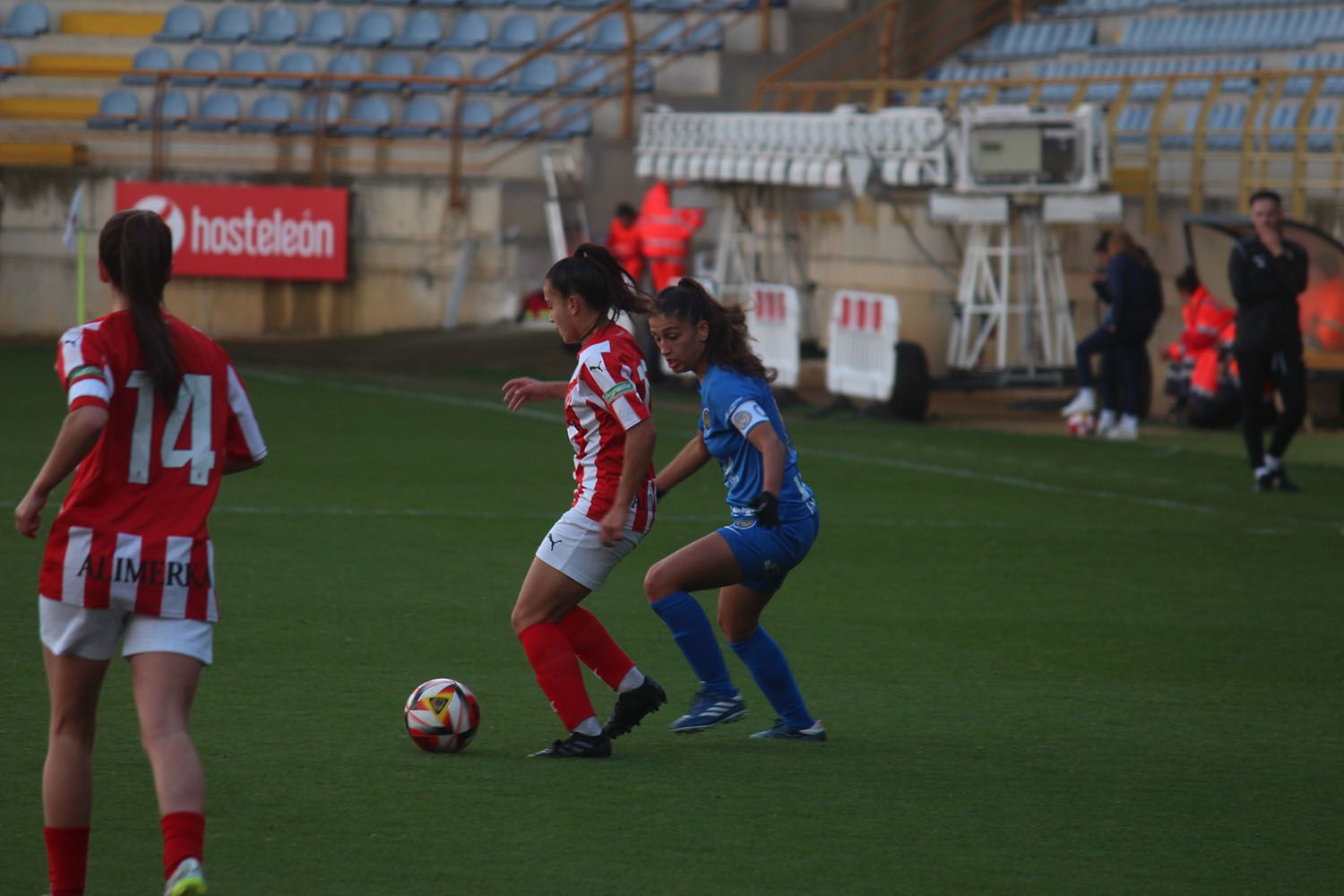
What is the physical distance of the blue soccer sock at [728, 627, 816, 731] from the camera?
18.9ft

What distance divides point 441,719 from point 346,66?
21422mm

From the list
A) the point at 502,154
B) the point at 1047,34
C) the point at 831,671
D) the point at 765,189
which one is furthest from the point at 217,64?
the point at 831,671

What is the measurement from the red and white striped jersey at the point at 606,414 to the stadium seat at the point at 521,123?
764 inches

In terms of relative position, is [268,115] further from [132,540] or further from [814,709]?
[132,540]

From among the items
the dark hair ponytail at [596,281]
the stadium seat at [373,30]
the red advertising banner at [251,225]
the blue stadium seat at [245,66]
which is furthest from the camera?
the stadium seat at [373,30]

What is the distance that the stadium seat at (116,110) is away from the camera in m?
24.9

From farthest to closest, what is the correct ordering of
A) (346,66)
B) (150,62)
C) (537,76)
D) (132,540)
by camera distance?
1. (150,62)
2. (346,66)
3. (537,76)
4. (132,540)

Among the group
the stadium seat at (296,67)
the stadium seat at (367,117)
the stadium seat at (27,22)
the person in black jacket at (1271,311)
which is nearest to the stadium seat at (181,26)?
the stadium seat at (296,67)

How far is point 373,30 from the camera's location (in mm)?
26375

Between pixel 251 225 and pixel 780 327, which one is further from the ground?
pixel 251 225

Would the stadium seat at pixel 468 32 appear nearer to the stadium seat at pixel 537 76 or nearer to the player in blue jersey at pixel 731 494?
the stadium seat at pixel 537 76

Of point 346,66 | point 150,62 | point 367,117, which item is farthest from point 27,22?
point 367,117

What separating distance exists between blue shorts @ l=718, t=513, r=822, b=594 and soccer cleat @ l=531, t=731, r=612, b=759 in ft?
2.24

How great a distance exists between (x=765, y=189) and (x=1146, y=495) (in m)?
8.72
